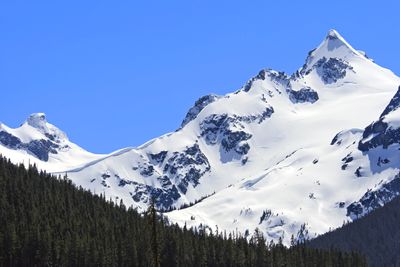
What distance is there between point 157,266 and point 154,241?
7.15 ft

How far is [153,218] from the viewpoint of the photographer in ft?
279

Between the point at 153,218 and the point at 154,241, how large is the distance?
237 cm

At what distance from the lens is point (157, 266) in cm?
8550

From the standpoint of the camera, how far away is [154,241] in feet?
282

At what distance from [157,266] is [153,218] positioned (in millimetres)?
4220
